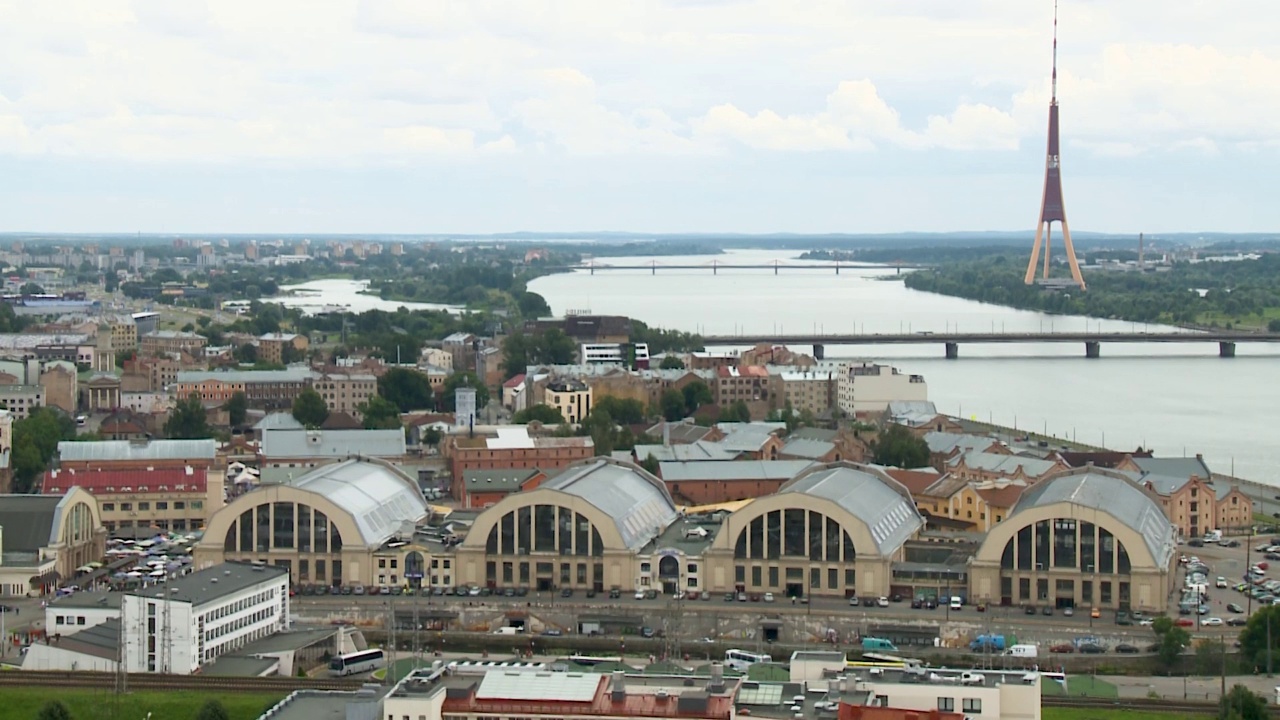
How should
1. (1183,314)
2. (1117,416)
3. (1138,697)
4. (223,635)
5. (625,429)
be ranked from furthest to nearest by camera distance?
1. (1183,314)
2. (1117,416)
3. (625,429)
4. (223,635)
5. (1138,697)

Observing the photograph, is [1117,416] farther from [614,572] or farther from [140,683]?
[140,683]

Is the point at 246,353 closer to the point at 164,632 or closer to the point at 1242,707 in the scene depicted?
the point at 164,632

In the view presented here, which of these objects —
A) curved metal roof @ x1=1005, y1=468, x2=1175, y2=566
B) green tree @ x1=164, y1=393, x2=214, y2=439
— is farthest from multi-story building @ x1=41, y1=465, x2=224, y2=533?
curved metal roof @ x1=1005, y1=468, x2=1175, y2=566

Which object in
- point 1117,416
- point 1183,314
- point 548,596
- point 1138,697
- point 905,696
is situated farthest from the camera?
point 1183,314

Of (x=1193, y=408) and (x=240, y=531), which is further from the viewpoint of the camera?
(x=1193, y=408)

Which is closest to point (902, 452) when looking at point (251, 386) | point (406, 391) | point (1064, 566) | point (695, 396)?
point (695, 396)

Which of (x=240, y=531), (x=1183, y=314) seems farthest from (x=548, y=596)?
(x=1183, y=314)
